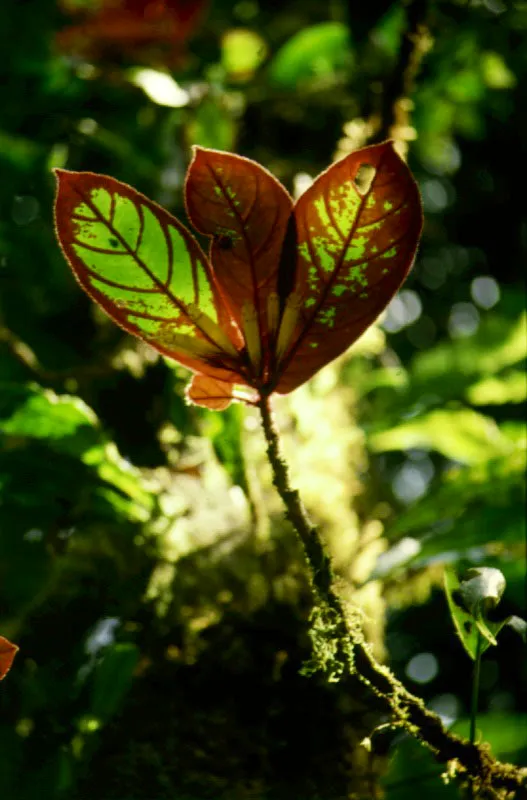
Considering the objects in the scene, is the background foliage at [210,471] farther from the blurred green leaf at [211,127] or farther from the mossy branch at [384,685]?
the mossy branch at [384,685]

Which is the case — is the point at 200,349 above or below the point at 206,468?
below

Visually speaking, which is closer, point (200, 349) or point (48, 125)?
point (200, 349)

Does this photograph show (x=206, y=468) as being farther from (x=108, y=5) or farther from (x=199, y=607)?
(x=108, y=5)

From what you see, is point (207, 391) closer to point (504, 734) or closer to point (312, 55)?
point (504, 734)

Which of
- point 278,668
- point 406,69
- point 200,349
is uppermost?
point 406,69

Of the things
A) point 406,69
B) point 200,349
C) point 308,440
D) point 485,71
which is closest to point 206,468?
point 308,440

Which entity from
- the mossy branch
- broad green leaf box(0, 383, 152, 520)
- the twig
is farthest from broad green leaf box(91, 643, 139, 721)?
the twig
